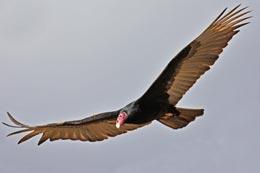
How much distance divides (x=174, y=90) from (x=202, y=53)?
1231mm

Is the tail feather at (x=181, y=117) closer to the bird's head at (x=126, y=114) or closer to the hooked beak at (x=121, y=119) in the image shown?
the bird's head at (x=126, y=114)

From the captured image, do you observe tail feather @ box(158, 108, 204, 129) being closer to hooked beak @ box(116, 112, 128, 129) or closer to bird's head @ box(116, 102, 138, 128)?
bird's head @ box(116, 102, 138, 128)

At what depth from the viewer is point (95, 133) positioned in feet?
92.8

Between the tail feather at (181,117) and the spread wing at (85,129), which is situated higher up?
the spread wing at (85,129)

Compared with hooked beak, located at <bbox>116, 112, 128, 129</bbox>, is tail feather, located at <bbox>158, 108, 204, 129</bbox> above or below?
below

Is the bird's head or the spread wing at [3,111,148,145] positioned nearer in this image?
the bird's head

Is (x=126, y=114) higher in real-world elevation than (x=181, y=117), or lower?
higher

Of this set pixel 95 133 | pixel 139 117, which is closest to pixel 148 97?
pixel 139 117

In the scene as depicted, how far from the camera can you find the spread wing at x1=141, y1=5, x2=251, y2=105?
25.7 meters

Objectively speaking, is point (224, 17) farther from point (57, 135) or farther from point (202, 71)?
point (57, 135)

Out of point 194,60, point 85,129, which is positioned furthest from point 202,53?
point 85,129

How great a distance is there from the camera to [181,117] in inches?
1053

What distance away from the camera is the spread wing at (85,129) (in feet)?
90.9

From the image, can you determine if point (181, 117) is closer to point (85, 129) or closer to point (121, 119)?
point (121, 119)
